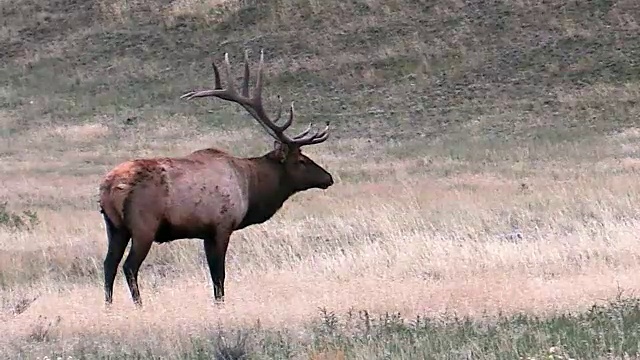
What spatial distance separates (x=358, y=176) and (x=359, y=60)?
57.8ft

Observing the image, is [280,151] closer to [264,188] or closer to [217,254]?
[264,188]

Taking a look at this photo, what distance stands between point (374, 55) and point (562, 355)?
34.9 metres

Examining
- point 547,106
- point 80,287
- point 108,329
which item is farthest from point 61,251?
point 547,106

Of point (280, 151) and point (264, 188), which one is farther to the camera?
point (280, 151)

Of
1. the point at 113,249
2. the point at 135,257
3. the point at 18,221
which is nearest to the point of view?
the point at 135,257

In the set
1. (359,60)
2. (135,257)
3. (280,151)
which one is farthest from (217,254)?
(359,60)

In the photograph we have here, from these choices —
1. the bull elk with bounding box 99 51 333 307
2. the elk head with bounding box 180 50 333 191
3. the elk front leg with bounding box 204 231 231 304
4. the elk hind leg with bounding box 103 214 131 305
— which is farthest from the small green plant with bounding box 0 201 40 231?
the elk front leg with bounding box 204 231 231 304

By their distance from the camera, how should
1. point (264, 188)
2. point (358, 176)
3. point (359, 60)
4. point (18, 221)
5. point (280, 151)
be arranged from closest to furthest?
point (264, 188)
point (280, 151)
point (18, 221)
point (358, 176)
point (359, 60)

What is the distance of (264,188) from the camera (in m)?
11.4

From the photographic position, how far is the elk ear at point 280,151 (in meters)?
11.7

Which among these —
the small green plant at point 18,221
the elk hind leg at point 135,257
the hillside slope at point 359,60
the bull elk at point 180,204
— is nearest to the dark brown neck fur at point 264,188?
the bull elk at point 180,204

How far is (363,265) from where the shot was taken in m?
11.7

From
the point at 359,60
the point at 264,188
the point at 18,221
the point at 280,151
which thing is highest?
the point at 359,60

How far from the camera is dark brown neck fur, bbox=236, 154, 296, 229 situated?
36.8 feet
